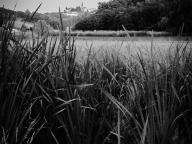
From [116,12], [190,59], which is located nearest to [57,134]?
[190,59]

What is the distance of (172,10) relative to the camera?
2220cm

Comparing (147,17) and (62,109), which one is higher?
(147,17)

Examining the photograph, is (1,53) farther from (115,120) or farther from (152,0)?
(152,0)

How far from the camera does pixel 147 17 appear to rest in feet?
97.2

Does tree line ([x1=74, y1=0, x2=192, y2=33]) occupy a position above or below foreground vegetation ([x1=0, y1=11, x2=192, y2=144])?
above

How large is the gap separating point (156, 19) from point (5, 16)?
98.1 feet

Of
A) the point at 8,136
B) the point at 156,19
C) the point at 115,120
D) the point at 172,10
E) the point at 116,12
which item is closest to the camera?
the point at 8,136

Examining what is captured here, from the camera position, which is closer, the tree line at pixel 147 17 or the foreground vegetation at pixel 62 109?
the foreground vegetation at pixel 62 109

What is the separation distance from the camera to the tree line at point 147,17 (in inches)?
843

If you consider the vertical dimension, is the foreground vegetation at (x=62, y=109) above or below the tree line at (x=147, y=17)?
below

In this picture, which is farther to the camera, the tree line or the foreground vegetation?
the tree line

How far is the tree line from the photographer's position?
70.2ft

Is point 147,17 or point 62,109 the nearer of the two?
point 62,109


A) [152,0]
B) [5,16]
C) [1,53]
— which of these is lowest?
[1,53]
